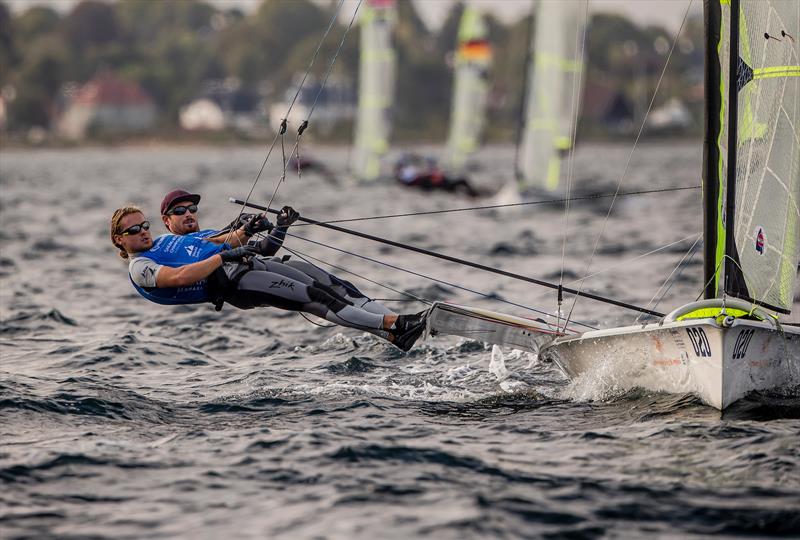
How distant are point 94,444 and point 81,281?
8.58 m

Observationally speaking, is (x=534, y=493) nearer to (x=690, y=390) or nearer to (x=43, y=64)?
(x=690, y=390)

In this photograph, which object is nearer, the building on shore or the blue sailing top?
the blue sailing top

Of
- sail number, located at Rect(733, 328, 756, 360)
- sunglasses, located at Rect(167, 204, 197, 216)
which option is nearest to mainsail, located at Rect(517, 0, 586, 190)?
sunglasses, located at Rect(167, 204, 197, 216)

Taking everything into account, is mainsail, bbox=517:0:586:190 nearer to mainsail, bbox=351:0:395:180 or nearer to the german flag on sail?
mainsail, bbox=351:0:395:180

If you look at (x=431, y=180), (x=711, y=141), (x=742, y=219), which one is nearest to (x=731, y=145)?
(x=711, y=141)

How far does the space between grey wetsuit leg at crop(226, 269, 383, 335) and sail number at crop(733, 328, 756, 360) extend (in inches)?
91.8

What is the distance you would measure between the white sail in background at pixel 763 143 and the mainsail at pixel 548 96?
1835 cm

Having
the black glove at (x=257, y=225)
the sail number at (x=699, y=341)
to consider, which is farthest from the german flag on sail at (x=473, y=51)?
the sail number at (x=699, y=341)

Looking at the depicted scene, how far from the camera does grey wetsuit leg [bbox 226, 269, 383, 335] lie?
8008 millimetres

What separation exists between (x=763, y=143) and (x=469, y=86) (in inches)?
1309

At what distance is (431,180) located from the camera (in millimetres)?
30812

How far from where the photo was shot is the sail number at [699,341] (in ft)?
22.4

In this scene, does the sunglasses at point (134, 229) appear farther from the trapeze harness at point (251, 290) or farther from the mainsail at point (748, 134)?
the mainsail at point (748, 134)

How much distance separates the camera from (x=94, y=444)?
675 cm
